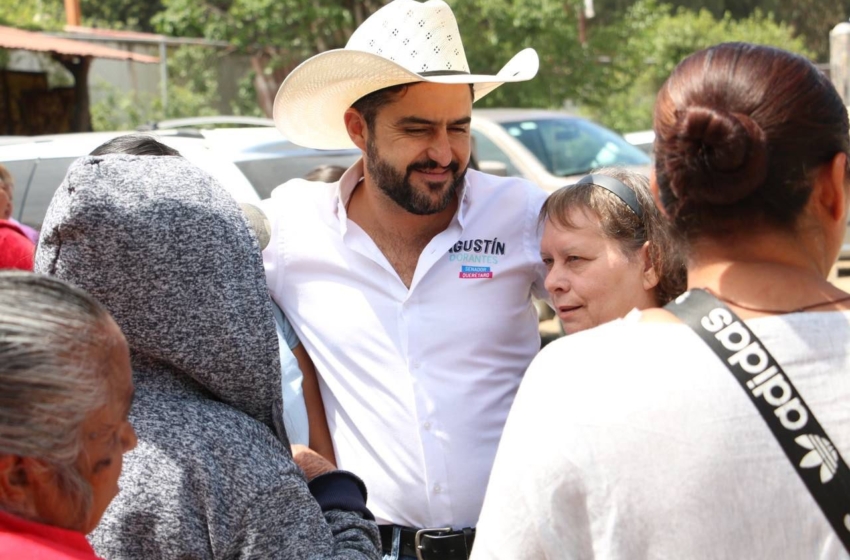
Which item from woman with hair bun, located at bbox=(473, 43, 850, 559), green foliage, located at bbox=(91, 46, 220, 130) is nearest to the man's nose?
woman with hair bun, located at bbox=(473, 43, 850, 559)

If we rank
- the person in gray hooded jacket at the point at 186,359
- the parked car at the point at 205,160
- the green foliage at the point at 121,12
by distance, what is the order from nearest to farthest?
the person in gray hooded jacket at the point at 186,359 → the parked car at the point at 205,160 → the green foliage at the point at 121,12

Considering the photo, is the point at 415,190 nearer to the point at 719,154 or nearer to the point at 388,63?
the point at 388,63

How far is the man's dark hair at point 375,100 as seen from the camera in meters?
2.77

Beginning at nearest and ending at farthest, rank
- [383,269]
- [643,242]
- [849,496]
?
[849,496]
[643,242]
[383,269]

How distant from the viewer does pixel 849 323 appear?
50.9 inches

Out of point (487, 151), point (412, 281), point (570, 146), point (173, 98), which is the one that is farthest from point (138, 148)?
point (173, 98)

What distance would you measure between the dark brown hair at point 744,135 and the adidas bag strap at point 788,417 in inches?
6.4

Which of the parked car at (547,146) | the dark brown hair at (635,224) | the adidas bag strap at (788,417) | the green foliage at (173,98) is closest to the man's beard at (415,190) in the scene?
the dark brown hair at (635,224)

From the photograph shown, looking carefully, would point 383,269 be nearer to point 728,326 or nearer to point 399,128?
point 399,128

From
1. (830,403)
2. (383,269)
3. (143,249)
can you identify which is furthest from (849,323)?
(383,269)

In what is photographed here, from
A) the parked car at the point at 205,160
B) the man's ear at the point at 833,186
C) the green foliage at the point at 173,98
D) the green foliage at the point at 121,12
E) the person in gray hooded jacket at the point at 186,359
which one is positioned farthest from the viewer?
the green foliage at the point at 121,12

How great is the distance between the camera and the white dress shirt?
8.45 ft

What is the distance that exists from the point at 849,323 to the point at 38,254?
48.6 inches

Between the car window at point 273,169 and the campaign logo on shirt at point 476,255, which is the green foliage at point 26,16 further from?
the campaign logo on shirt at point 476,255
